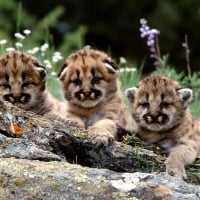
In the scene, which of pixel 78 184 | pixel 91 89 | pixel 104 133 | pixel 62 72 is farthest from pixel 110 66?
pixel 78 184

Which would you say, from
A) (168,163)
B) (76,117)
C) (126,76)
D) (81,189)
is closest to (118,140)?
(168,163)

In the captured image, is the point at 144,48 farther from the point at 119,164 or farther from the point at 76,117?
the point at 119,164

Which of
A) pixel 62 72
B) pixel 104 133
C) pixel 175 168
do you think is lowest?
pixel 175 168

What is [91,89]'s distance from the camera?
10.0 metres

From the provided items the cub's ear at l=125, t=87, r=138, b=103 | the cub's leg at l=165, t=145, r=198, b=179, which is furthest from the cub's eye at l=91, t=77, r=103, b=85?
the cub's leg at l=165, t=145, r=198, b=179

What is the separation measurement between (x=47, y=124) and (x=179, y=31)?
690 inches

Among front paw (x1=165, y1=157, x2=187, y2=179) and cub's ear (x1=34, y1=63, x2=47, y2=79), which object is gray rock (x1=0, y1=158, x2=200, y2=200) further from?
cub's ear (x1=34, y1=63, x2=47, y2=79)

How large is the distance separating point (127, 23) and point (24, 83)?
16.6 m

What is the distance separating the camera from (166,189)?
6645 mm

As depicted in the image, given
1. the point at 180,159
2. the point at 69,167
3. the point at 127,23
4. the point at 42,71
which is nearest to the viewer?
the point at 69,167

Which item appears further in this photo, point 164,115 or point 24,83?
point 24,83

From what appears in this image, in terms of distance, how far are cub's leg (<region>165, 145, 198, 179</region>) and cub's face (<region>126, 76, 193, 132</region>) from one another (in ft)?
1.27

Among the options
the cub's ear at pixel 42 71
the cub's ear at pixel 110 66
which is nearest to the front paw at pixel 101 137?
the cub's ear at pixel 42 71

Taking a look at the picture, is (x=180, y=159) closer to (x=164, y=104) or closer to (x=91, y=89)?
(x=164, y=104)
